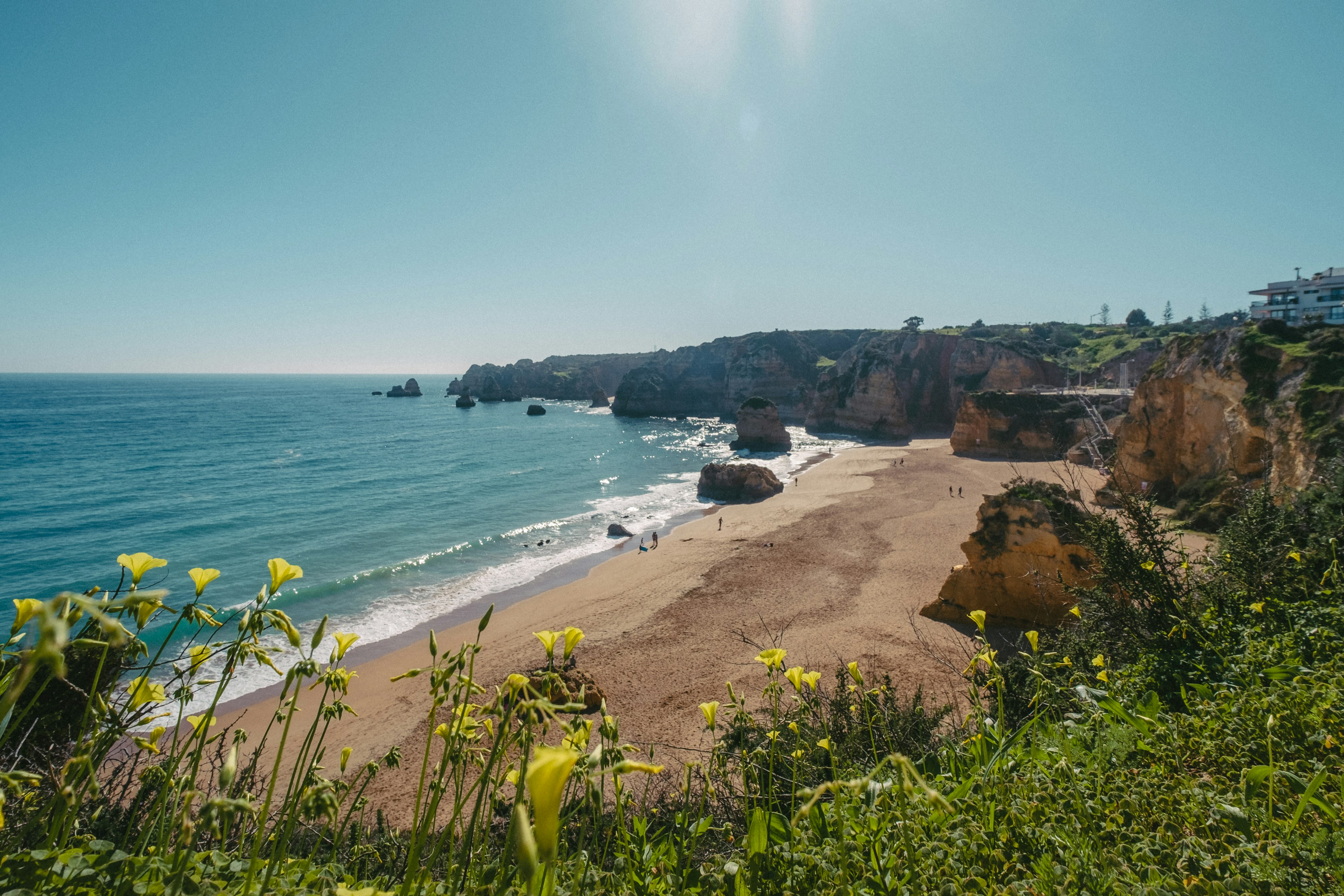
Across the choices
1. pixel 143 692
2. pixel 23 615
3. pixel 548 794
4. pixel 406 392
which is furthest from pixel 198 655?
pixel 406 392

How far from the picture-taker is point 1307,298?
149 ft

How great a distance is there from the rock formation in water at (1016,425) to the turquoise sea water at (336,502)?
12.2 meters

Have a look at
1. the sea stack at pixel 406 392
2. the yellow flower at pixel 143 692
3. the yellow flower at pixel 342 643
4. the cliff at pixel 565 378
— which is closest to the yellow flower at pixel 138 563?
the yellow flower at pixel 143 692

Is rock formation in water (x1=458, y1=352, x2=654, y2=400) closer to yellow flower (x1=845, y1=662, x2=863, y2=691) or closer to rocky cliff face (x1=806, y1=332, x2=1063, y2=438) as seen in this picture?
rocky cliff face (x1=806, y1=332, x2=1063, y2=438)

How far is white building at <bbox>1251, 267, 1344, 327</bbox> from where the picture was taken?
42250mm

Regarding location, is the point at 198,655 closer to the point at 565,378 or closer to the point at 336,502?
the point at 336,502

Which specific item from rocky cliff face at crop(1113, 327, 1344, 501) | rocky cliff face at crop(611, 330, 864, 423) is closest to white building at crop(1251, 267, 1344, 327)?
rocky cliff face at crop(1113, 327, 1344, 501)

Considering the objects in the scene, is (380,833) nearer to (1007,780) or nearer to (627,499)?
(1007,780)

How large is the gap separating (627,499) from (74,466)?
3874 cm

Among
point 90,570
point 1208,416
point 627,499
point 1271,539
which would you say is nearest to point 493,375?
point 627,499

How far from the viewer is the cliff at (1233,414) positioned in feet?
42.6

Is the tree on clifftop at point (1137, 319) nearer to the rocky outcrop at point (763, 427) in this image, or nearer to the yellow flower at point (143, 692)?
the rocky outcrop at point (763, 427)

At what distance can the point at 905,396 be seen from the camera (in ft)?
181

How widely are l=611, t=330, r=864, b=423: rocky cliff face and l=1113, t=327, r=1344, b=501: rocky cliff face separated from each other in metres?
45.6
